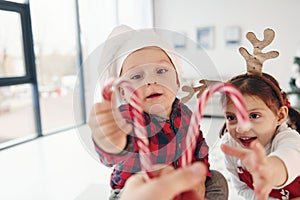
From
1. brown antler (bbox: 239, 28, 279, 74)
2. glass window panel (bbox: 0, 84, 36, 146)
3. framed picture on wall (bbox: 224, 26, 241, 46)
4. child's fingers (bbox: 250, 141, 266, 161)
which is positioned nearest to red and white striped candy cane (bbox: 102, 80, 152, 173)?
child's fingers (bbox: 250, 141, 266, 161)

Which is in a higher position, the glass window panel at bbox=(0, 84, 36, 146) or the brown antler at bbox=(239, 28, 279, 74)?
the brown antler at bbox=(239, 28, 279, 74)

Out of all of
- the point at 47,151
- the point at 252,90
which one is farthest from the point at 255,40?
the point at 47,151

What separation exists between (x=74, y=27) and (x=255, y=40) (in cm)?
277

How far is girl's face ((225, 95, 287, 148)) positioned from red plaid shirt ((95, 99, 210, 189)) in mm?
58

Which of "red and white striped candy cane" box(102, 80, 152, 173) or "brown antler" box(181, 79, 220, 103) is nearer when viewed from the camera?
"red and white striped candy cane" box(102, 80, 152, 173)

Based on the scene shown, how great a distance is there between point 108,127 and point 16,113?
270cm

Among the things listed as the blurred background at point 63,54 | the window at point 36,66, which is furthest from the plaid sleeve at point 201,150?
the window at point 36,66

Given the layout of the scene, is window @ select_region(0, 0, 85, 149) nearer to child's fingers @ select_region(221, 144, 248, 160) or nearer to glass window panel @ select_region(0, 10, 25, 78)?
glass window panel @ select_region(0, 10, 25, 78)

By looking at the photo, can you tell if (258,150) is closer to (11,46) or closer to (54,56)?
(11,46)

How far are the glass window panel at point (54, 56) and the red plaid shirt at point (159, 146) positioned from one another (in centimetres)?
234

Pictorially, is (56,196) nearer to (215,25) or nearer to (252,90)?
(252,90)

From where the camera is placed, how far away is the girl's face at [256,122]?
48 centimetres

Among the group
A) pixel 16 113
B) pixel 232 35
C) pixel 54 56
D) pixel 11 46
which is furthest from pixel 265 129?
pixel 232 35

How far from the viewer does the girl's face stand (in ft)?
1.57
